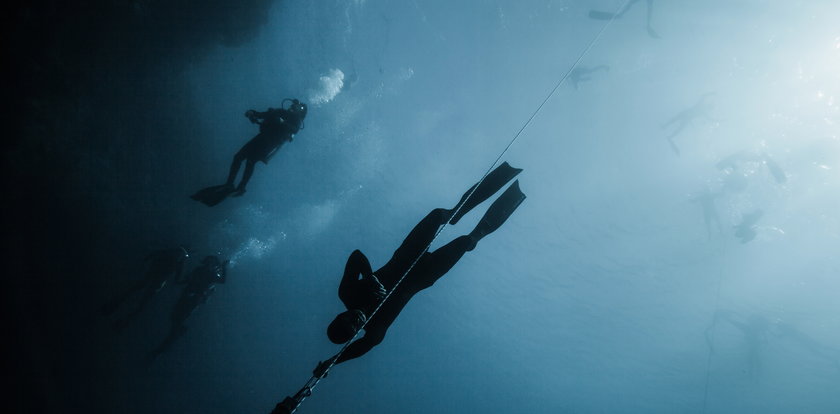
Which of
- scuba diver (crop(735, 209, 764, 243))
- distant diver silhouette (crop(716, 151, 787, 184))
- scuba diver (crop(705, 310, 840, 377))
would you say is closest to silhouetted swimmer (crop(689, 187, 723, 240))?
scuba diver (crop(735, 209, 764, 243))

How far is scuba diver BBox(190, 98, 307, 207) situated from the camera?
757 cm

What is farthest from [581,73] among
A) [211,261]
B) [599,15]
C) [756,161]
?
[211,261]

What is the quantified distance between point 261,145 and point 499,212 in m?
6.43

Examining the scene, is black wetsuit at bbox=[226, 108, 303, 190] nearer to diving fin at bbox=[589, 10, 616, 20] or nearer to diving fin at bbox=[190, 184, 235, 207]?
diving fin at bbox=[190, 184, 235, 207]

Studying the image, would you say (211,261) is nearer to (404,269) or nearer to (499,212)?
(404,269)

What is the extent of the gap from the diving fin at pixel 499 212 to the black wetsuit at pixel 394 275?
0.20 meters

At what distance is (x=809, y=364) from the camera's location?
25328mm

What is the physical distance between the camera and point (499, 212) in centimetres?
395

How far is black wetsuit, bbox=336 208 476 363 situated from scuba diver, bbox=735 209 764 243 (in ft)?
57.8

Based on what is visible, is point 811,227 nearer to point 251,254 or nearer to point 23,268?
point 23,268

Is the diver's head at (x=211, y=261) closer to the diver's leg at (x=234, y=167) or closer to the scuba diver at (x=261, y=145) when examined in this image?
the scuba diver at (x=261, y=145)

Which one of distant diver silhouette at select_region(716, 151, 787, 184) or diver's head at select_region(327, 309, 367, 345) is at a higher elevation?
diver's head at select_region(327, 309, 367, 345)

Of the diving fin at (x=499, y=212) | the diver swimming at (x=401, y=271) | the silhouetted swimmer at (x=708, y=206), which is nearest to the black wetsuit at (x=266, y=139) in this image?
the diver swimming at (x=401, y=271)

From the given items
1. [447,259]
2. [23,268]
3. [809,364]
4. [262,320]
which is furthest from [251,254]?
[809,364]
